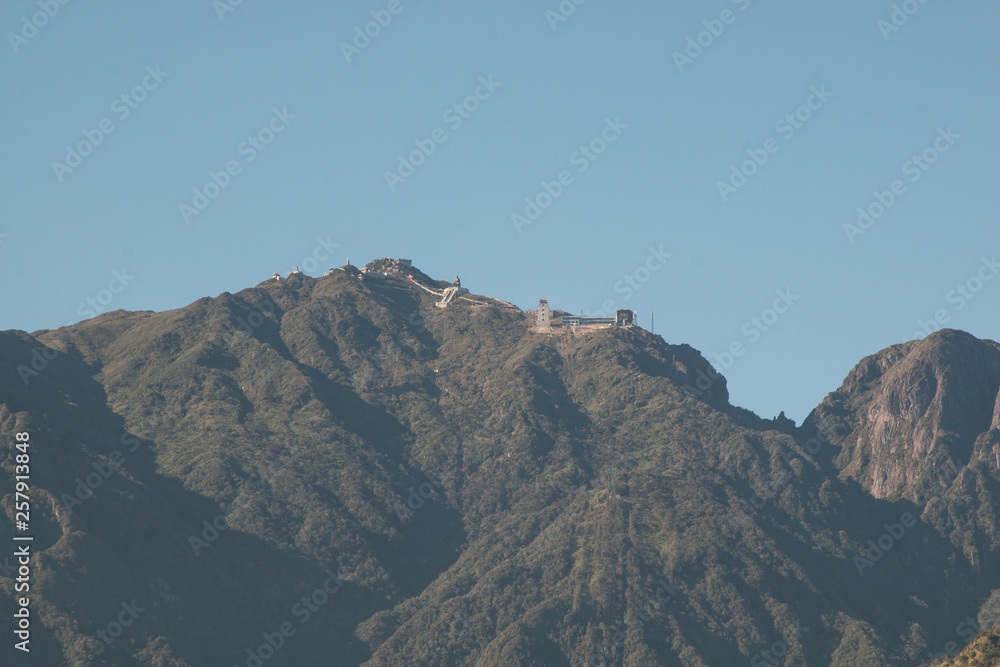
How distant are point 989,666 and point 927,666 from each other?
111 feet

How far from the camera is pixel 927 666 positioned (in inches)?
6398

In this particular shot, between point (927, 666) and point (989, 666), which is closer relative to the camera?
point (989, 666)

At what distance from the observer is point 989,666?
129625 millimetres
